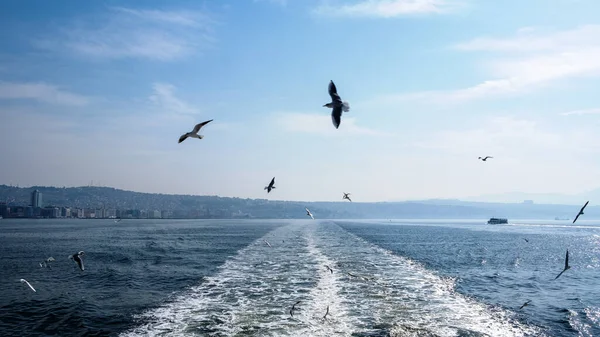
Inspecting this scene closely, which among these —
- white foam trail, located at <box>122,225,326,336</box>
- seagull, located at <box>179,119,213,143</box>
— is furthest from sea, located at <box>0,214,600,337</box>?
seagull, located at <box>179,119,213,143</box>

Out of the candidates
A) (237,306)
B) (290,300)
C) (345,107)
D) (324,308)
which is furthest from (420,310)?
(345,107)

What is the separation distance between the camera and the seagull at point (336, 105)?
9.82 m

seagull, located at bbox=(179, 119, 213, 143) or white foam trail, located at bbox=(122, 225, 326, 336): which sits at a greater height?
seagull, located at bbox=(179, 119, 213, 143)

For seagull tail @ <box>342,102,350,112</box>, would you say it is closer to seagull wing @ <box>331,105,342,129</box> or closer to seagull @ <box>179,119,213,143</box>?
seagull wing @ <box>331,105,342,129</box>

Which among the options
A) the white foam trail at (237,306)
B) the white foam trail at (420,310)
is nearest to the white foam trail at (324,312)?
the white foam trail at (237,306)

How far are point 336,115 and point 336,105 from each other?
1.75 feet

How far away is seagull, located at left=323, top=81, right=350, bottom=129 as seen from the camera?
9.82m

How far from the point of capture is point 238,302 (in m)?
22.8

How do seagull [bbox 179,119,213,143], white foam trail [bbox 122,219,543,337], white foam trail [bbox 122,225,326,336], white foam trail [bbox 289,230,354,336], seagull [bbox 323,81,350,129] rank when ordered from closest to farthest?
seagull [bbox 323,81,350,129] < seagull [bbox 179,119,213,143] < white foam trail [bbox 289,230,354,336] < white foam trail [bbox 122,225,326,336] < white foam trail [bbox 122,219,543,337]

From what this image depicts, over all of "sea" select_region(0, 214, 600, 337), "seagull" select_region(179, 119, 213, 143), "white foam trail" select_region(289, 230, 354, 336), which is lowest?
"sea" select_region(0, 214, 600, 337)

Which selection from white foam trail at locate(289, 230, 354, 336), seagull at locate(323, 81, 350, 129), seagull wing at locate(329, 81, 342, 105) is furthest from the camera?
white foam trail at locate(289, 230, 354, 336)

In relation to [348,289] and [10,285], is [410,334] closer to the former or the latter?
[348,289]

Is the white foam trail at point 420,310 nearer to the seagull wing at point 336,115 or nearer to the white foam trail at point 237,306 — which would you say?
the white foam trail at point 237,306

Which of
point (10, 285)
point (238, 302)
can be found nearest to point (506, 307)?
point (238, 302)
